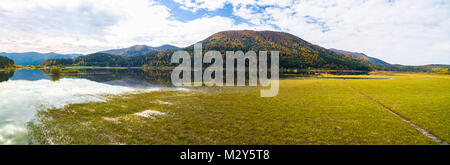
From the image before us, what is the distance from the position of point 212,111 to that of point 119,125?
11348 mm

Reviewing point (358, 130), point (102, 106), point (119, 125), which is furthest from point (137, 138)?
point (358, 130)

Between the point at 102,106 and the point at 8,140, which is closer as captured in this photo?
the point at 8,140

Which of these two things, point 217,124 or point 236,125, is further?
point 217,124
